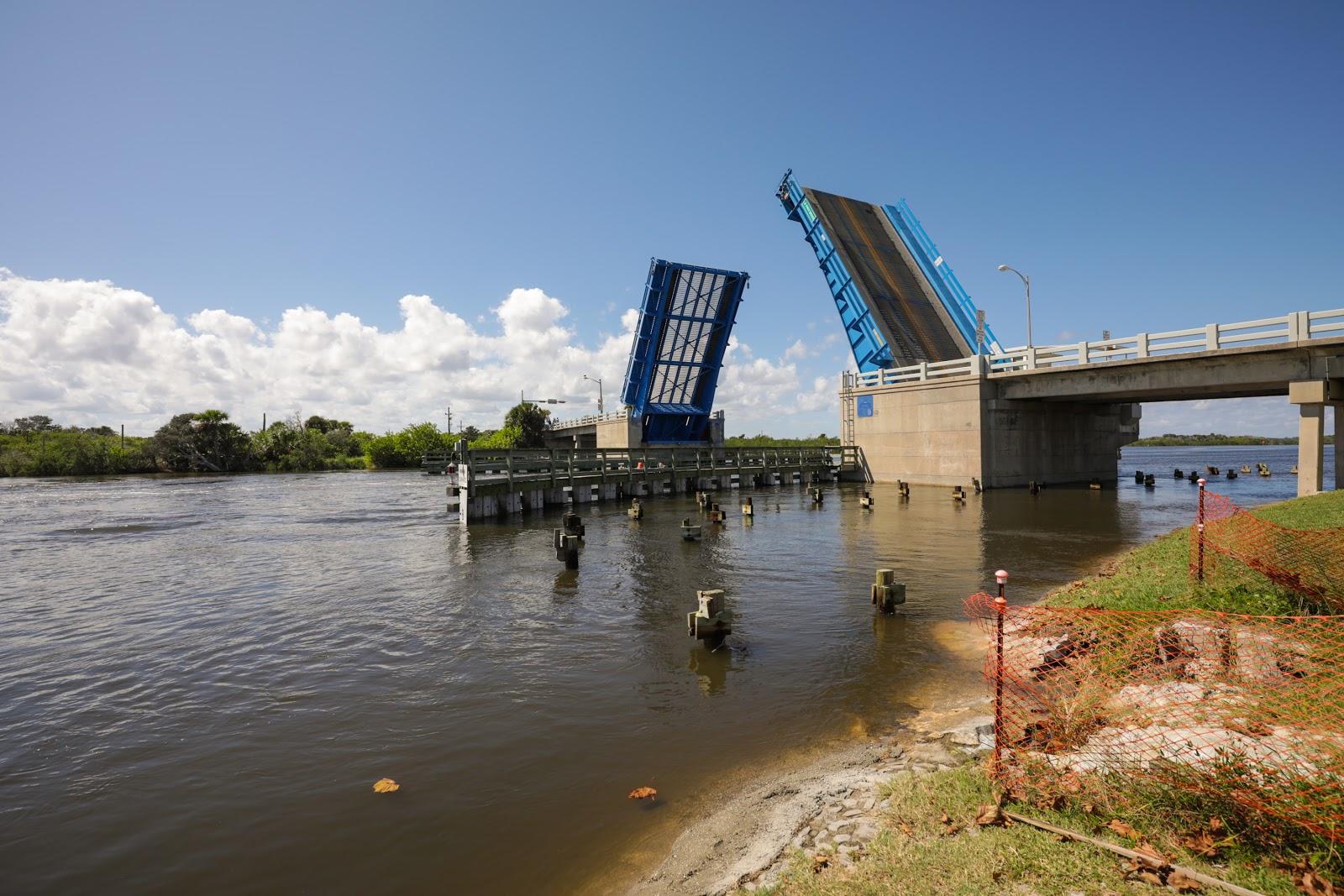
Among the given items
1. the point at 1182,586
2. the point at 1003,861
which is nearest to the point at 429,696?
the point at 1003,861

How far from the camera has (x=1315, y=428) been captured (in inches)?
749

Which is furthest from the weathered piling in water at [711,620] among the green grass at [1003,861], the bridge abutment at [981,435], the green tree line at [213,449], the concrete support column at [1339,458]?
the green tree line at [213,449]

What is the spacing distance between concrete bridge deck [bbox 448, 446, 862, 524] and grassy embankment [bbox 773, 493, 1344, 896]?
19.9 metres

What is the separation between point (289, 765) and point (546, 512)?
2063cm

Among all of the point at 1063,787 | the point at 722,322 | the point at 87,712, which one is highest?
the point at 722,322

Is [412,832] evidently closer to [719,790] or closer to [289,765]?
[289,765]

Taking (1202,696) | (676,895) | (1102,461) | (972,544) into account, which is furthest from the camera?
(1102,461)

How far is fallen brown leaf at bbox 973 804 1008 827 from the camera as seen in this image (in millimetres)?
3793

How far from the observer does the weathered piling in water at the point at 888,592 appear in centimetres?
981

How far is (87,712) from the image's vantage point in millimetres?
6961

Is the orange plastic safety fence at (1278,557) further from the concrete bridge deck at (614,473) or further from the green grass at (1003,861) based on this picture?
the concrete bridge deck at (614,473)

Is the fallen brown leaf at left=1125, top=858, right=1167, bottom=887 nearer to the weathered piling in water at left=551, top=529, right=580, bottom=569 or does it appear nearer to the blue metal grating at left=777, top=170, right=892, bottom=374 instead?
the weathered piling in water at left=551, top=529, right=580, bottom=569

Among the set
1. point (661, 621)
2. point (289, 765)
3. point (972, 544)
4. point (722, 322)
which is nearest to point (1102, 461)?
point (722, 322)

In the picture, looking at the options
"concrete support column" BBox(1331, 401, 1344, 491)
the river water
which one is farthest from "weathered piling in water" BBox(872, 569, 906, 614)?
"concrete support column" BBox(1331, 401, 1344, 491)
